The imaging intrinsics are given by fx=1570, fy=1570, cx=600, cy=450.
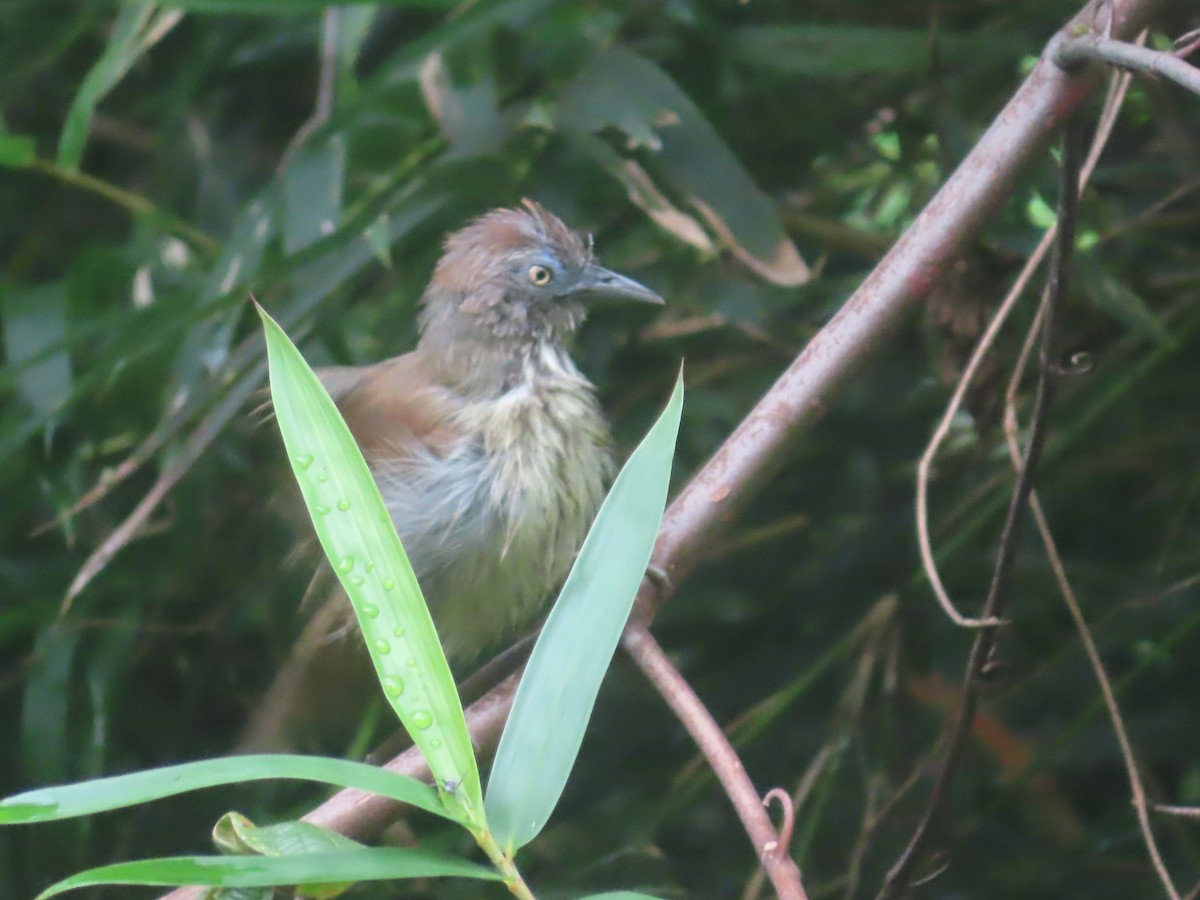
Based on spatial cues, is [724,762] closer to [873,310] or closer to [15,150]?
[873,310]

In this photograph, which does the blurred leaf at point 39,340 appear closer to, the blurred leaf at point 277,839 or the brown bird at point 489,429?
the brown bird at point 489,429

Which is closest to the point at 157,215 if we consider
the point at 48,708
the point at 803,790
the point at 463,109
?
the point at 463,109

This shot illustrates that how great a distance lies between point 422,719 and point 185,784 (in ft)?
0.66

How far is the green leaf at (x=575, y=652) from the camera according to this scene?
4.28 ft

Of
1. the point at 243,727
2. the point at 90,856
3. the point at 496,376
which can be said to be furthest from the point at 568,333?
the point at 90,856

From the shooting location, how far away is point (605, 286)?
2.71 metres

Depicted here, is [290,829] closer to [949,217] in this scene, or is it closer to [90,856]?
[949,217]

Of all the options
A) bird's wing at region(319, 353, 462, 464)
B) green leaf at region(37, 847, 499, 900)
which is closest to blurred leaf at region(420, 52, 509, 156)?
bird's wing at region(319, 353, 462, 464)

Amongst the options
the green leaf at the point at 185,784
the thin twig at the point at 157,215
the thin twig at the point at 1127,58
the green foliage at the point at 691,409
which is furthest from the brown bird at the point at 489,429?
the green leaf at the point at 185,784

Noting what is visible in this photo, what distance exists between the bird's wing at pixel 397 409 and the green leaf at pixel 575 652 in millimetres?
1108

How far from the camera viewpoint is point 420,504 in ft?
8.11

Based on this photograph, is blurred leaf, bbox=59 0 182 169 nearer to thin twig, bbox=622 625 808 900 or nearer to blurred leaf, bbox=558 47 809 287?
blurred leaf, bbox=558 47 809 287

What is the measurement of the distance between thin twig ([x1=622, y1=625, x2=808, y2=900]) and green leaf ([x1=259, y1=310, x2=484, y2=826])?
23 centimetres

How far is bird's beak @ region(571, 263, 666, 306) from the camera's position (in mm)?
2648
